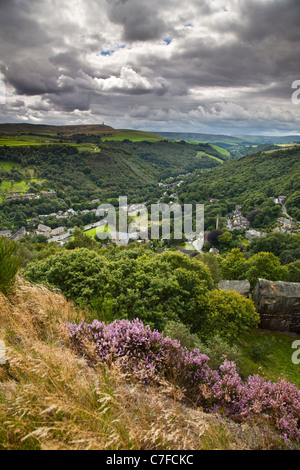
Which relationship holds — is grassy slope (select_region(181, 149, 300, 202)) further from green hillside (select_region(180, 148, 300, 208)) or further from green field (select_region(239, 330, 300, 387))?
green field (select_region(239, 330, 300, 387))

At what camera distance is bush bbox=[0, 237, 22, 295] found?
20.3 feet

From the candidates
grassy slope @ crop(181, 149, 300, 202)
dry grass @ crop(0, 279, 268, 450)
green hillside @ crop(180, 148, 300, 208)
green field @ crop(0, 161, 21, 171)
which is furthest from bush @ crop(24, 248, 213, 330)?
green field @ crop(0, 161, 21, 171)

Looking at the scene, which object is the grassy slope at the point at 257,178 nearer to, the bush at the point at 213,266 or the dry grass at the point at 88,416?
the bush at the point at 213,266

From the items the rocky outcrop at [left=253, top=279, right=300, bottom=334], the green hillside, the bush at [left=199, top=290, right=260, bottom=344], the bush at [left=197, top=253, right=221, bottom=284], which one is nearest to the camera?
the bush at [left=199, top=290, right=260, bottom=344]

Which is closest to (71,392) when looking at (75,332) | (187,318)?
(75,332)

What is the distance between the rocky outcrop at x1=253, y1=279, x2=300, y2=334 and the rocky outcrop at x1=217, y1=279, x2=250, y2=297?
2.06 m

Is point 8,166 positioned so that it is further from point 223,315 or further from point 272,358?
point 272,358

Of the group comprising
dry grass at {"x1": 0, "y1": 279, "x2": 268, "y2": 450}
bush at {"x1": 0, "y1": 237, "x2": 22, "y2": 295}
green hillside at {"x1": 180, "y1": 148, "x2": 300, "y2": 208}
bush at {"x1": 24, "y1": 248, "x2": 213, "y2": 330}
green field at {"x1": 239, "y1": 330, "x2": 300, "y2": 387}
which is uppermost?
green hillside at {"x1": 180, "y1": 148, "x2": 300, "y2": 208}

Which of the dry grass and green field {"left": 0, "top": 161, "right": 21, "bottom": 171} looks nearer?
the dry grass

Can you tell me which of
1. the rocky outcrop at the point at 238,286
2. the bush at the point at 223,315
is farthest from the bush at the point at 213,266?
the bush at the point at 223,315

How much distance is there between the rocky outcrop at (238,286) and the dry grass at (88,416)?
1564cm

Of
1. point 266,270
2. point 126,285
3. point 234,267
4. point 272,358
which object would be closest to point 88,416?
point 126,285

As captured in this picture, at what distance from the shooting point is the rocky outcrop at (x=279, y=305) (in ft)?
51.1
